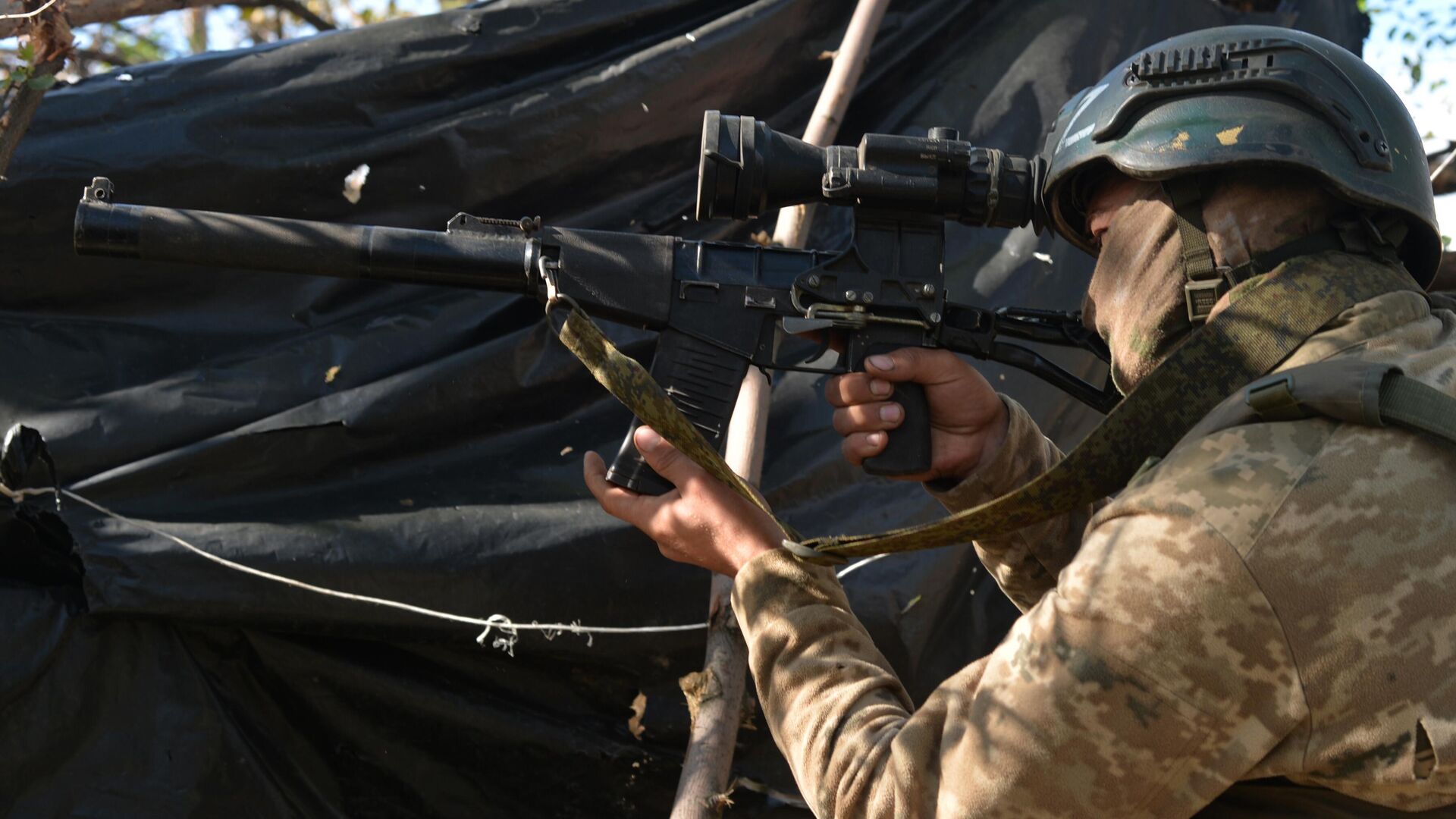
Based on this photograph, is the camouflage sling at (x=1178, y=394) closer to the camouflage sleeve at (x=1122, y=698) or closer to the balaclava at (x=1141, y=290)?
the balaclava at (x=1141, y=290)

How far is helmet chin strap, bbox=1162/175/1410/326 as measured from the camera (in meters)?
1.89

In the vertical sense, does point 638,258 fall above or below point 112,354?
above

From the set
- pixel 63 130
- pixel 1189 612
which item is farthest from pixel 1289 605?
pixel 63 130

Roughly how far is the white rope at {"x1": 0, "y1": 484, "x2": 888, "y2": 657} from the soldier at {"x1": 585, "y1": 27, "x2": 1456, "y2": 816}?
106 centimetres

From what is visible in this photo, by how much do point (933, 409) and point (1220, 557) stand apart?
1085mm

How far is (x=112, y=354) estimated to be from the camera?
3.41 meters

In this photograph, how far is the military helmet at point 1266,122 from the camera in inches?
74.8

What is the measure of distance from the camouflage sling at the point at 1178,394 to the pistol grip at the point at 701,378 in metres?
0.47

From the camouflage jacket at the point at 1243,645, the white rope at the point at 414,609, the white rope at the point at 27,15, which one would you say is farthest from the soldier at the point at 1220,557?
the white rope at the point at 27,15

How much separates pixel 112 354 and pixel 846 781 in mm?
2547

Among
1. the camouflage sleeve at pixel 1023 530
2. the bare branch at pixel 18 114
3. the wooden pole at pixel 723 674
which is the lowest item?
the wooden pole at pixel 723 674

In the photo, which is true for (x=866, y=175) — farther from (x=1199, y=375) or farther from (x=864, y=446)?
(x=1199, y=375)

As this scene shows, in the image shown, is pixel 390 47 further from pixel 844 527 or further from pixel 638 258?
pixel 844 527

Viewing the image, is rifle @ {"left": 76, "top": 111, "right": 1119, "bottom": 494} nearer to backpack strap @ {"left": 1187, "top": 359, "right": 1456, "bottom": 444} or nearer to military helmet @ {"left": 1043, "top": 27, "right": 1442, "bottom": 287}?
military helmet @ {"left": 1043, "top": 27, "right": 1442, "bottom": 287}
